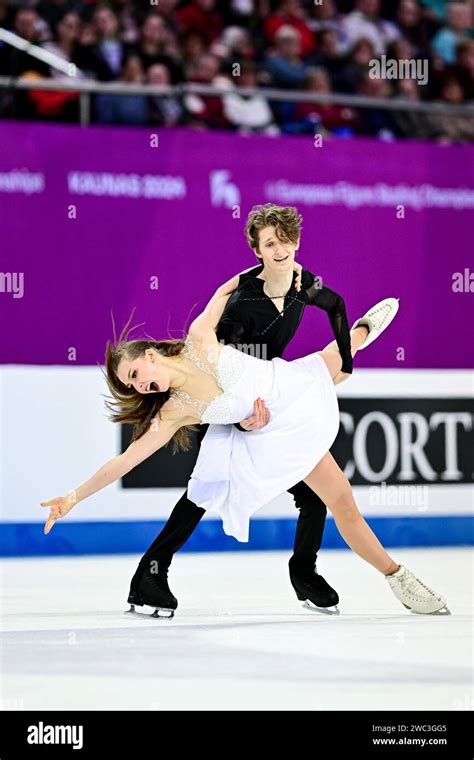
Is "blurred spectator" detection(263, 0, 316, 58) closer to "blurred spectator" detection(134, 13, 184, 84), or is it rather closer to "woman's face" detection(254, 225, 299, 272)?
"blurred spectator" detection(134, 13, 184, 84)

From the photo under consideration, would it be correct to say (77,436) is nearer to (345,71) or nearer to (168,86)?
(168,86)

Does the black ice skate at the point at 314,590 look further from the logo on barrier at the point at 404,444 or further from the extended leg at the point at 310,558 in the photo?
the logo on barrier at the point at 404,444

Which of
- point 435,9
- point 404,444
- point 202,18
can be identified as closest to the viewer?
point 404,444

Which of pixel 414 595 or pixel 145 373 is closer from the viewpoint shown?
pixel 145 373

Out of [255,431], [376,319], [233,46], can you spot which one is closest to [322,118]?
[233,46]

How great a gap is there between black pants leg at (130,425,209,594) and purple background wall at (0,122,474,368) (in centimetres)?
258

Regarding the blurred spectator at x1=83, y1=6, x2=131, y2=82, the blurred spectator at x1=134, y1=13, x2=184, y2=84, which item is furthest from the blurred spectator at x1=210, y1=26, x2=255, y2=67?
the blurred spectator at x1=83, y1=6, x2=131, y2=82

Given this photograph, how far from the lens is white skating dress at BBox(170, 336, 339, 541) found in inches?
173

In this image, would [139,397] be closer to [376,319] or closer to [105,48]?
[376,319]

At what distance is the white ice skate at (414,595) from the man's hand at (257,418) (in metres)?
0.77

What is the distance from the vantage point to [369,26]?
8.82 metres

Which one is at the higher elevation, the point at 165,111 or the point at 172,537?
the point at 165,111

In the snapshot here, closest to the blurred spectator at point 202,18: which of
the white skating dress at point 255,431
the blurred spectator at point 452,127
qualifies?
the blurred spectator at point 452,127

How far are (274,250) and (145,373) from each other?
2.05 feet
